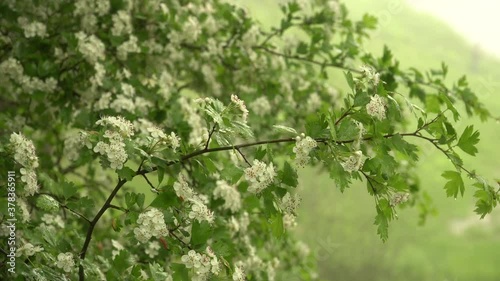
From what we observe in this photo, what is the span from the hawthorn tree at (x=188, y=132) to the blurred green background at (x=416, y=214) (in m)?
2.21

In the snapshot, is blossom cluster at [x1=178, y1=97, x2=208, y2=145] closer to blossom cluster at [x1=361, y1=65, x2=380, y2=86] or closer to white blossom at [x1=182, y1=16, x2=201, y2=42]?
white blossom at [x1=182, y1=16, x2=201, y2=42]

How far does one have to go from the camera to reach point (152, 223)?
125 centimetres

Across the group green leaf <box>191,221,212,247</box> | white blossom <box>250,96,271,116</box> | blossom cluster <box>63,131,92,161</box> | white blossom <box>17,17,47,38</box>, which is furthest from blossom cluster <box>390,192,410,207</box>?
white blossom <box>17,17,47,38</box>

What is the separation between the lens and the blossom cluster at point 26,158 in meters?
1.35

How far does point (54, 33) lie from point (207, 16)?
0.63m

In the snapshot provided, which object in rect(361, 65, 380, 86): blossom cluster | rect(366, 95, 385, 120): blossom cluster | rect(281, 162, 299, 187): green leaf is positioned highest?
rect(361, 65, 380, 86): blossom cluster

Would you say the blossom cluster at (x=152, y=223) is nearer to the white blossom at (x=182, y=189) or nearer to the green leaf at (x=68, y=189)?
the white blossom at (x=182, y=189)

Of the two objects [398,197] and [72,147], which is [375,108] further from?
[72,147]

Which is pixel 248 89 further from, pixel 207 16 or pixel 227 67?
pixel 207 16

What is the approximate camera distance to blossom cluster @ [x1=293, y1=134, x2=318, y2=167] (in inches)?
45.4

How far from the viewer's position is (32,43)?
6.61ft

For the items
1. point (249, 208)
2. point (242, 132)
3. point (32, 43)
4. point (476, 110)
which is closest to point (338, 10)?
point (476, 110)

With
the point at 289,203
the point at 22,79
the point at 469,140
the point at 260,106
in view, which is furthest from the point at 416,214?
the point at 289,203

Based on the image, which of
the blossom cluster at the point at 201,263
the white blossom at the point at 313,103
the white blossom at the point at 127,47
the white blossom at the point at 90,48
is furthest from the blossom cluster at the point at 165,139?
the white blossom at the point at 313,103
